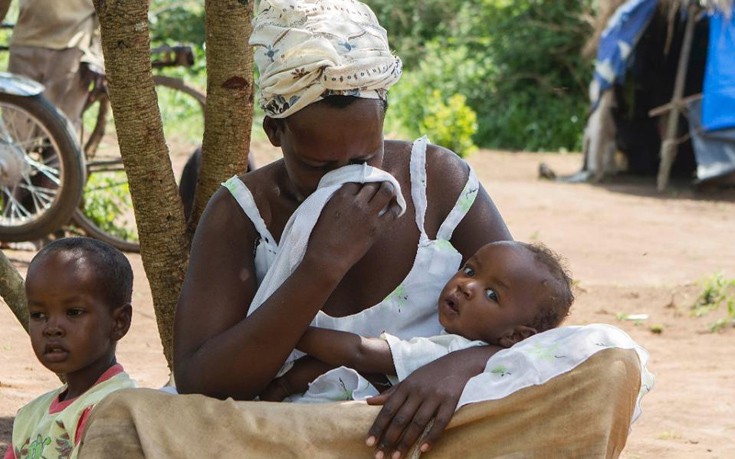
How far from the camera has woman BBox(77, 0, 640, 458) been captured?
212cm

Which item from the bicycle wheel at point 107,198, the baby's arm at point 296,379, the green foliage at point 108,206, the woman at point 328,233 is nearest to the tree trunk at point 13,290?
the woman at point 328,233

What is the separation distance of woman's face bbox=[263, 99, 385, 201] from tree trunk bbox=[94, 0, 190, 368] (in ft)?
2.21

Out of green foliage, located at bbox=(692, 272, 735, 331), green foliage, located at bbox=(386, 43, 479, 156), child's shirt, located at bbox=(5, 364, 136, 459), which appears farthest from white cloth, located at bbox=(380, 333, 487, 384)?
green foliage, located at bbox=(386, 43, 479, 156)

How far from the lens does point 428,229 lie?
2.46 metres

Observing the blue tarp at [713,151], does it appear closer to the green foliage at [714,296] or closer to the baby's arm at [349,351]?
the green foliage at [714,296]

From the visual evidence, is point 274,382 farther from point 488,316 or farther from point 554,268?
point 554,268

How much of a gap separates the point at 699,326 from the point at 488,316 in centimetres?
384

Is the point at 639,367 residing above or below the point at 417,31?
above

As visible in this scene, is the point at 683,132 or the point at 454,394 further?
the point at 683,132

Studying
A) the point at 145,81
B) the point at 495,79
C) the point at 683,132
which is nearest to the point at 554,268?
the point at 145,81

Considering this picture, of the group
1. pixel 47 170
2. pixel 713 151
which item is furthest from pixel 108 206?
pixel 713 151

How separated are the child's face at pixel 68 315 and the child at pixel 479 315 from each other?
47cm

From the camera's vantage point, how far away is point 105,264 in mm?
2580

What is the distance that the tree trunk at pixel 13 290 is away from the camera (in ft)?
10.1
